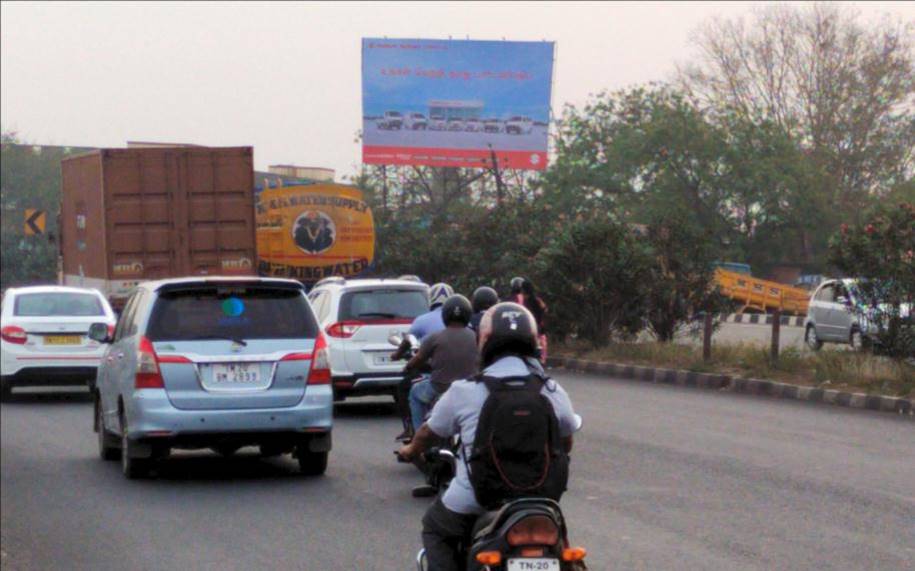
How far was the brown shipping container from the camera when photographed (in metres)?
24.0

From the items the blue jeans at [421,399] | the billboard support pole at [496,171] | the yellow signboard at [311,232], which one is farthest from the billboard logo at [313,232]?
the blue jeans at [421,399]

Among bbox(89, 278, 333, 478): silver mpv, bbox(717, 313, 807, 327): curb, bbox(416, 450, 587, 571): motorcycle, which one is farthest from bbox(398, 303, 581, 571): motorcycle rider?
bbox(717, 313, 807, 327): curb

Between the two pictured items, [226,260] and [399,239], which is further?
[399,239]

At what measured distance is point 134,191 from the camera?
24.2 meters

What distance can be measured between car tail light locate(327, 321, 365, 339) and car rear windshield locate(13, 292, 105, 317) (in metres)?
4.94

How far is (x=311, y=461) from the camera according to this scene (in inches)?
472

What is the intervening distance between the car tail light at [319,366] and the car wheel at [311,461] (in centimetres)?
60

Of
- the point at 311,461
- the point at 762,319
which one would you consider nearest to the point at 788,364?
the point at 311,461

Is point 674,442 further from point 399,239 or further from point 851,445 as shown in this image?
point 399,239

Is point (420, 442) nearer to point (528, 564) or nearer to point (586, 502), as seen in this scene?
point (528, 564)

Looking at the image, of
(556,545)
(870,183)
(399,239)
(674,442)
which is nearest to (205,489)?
(674,442)

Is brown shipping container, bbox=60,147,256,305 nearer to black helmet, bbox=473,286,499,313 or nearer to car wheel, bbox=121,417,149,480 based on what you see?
car wheel, bbox=121,417,149,480

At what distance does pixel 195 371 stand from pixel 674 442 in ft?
15.4

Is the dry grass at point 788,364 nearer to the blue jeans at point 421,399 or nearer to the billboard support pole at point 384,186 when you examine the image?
the blue jeans at point 421,399
